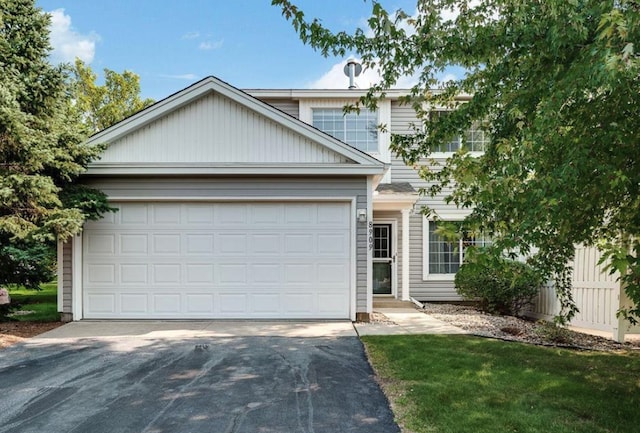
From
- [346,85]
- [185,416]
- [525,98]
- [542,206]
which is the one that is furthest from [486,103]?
[346,85]

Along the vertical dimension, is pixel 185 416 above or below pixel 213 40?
below

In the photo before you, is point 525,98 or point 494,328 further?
point 494,328

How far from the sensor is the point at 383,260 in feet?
35.3

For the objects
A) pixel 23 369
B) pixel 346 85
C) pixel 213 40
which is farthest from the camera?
pixel 213 40

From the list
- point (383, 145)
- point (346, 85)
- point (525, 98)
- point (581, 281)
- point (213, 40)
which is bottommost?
point (581, 281)

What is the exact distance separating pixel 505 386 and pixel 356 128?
841 centimetres

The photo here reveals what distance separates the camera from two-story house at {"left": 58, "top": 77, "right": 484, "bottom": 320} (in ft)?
26.0

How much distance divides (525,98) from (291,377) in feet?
13.5

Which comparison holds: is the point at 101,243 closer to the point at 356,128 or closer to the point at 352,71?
the point at 356,128

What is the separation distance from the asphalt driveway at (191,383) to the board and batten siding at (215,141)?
3433mm

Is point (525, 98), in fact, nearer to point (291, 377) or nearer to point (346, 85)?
point (291, 377)

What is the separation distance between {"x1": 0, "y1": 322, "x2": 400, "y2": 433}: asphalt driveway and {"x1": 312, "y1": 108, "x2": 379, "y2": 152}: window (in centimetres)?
593

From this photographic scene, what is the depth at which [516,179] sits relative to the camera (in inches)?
121

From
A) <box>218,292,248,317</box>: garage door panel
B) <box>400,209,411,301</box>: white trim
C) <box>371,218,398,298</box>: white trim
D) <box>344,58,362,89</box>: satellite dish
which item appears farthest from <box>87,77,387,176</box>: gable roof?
<box>344,58,362,89</box>: satellite dish
